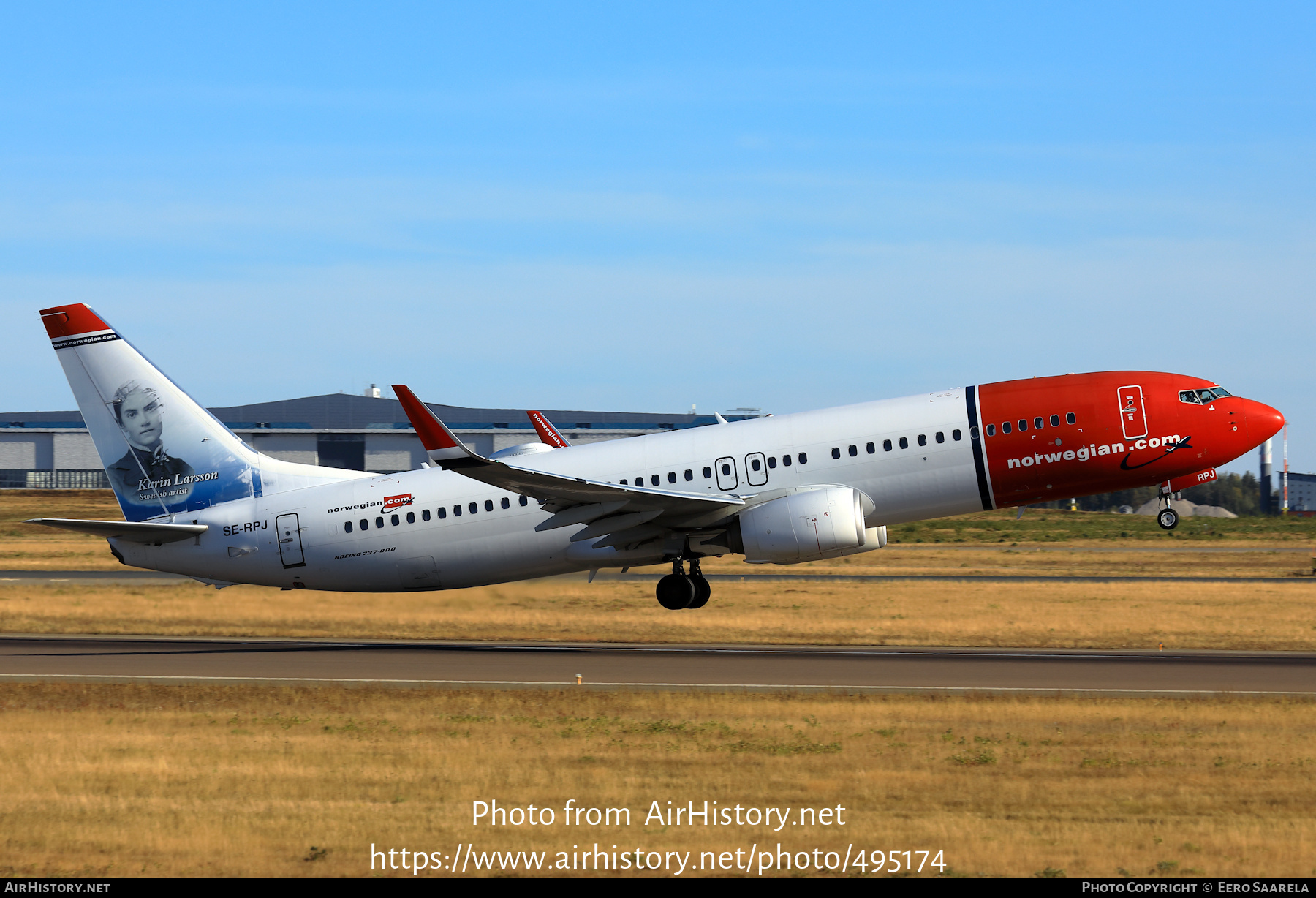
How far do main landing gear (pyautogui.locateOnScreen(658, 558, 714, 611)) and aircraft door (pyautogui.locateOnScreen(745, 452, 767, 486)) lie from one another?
9.18 ft

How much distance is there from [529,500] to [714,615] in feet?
34.3

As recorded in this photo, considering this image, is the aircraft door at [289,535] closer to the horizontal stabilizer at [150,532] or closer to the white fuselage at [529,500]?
the white fuselage at [529,500]

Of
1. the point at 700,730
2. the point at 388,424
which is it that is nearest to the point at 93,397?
the point at 700,730

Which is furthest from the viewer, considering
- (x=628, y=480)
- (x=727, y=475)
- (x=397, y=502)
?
(x=397, y=502)

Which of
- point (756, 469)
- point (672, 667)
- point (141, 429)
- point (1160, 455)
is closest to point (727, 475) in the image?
point (756, 469)

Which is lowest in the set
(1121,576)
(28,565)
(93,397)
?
(1121,576)

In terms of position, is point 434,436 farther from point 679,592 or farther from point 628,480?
point 679,592

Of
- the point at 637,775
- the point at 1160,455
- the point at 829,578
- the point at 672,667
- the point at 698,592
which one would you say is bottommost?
the point at 637,775

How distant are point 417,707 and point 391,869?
31.6ft

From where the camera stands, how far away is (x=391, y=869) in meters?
14.6

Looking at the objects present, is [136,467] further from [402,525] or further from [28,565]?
[28,565]

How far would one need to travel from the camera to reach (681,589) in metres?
32.5

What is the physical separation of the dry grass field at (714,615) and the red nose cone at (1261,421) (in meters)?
6.67

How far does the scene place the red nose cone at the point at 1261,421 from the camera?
1184 inches
